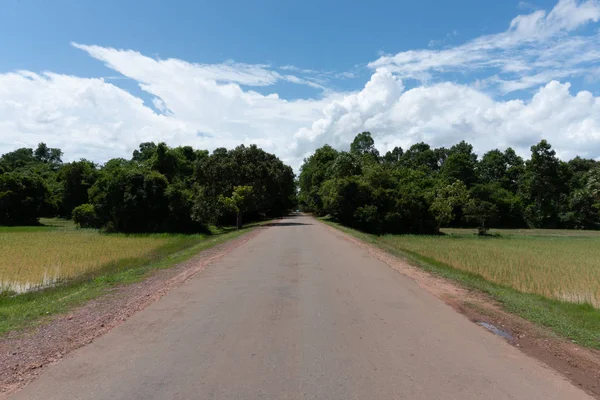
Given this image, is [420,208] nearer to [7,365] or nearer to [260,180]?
[260,180]

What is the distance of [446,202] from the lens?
52.2 meters

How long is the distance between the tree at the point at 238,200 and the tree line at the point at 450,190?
11.4 meters

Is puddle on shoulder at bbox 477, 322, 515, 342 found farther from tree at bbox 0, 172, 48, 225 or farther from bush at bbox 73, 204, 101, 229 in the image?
tree at bbox 0, 172, 48, 225

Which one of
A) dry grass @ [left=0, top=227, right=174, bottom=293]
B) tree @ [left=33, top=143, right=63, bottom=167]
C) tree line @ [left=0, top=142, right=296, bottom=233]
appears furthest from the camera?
tree @ [left=33, top=143, right=63, bottom=167]

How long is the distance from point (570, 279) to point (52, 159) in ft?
530

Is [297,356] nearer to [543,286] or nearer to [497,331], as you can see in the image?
[497,331]

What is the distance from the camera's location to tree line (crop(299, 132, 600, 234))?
166ft

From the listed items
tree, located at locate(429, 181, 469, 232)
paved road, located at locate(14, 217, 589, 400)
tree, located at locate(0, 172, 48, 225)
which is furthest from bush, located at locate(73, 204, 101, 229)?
paved road, located at locate(14, 217, 589, 400)

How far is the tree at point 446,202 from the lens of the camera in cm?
5050

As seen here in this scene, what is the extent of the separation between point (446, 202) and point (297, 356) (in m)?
50.0

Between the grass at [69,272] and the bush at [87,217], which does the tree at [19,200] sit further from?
the grass at [69,272]

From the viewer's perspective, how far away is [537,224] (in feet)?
249

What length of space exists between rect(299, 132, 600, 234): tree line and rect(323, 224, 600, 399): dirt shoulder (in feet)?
120

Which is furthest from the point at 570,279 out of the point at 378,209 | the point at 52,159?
the point at 52,159
